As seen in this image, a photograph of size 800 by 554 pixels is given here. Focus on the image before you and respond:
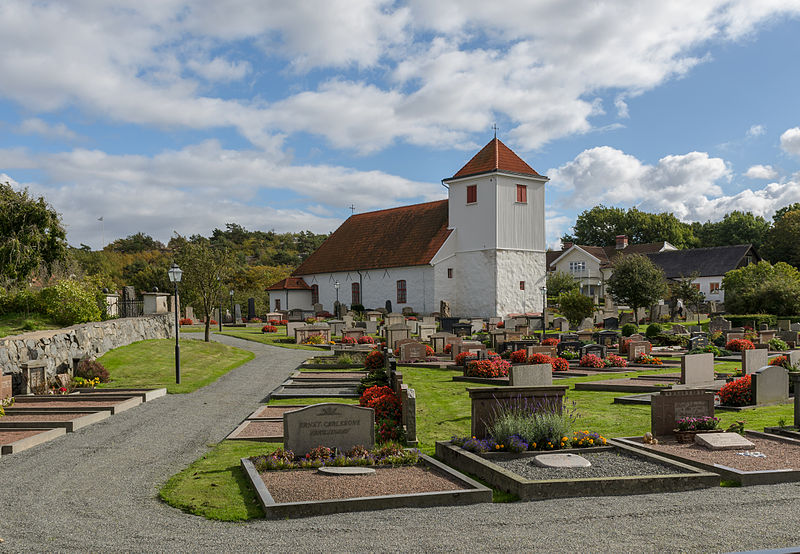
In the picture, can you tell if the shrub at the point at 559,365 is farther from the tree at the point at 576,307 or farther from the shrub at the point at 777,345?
the tree at the point at 576,307

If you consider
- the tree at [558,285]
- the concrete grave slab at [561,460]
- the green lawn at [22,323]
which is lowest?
the concrete grave slab at [561,460]

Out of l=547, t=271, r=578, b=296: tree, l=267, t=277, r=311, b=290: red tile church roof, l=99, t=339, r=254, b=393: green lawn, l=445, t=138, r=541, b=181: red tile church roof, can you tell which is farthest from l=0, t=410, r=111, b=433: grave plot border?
l=547, t=271, r=578, b=296: tree

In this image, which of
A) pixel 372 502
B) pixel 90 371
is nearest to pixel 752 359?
pixel 372 502

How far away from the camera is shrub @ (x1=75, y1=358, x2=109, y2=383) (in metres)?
17.2

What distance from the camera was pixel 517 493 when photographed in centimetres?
707

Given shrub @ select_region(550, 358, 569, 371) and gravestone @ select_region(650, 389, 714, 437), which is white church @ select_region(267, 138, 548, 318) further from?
gravestone @ select_region(650, 389, 714, 437)

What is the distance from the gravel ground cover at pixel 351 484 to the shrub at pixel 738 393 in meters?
7.35

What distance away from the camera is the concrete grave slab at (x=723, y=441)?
8.84m

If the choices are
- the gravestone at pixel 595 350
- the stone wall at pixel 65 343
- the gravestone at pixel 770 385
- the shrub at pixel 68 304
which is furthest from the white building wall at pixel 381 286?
the gravestone at pixel 770 385

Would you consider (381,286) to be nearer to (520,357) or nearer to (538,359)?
(520,357)

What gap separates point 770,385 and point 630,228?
85237mm

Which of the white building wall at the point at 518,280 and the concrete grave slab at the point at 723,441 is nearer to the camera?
the concrete grave slab at the point at 723,441

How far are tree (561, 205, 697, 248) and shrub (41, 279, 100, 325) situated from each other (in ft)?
271

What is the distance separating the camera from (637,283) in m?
42.9
